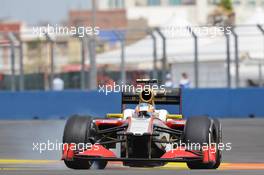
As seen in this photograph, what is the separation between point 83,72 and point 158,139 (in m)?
16.9

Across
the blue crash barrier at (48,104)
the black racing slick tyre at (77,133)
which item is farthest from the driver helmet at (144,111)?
the blue crash barrier at (48,104)

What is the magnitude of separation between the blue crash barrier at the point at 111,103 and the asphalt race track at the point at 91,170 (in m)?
1.12

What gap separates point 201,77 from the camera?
3338 centimetres

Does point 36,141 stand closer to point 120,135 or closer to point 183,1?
point 120,135

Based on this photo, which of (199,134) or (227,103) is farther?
(227,103)

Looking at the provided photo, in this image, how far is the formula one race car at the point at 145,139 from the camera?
12.2 metres

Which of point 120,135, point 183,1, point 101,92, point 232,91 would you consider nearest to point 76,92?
point 101,92

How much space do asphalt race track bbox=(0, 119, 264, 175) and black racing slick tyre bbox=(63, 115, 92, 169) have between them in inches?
15.1

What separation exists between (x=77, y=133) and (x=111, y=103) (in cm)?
→ 1462

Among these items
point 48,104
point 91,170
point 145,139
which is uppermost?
point 145,139

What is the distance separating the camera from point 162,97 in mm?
13508

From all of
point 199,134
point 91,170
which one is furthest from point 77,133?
point 199,134

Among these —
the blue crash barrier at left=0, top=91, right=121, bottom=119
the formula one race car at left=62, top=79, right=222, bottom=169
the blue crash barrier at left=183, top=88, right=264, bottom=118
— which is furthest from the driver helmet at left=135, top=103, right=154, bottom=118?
the blue crash barrier at left=0, top=91, right=121, bottom=119

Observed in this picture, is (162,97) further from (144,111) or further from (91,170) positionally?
(91,170)
